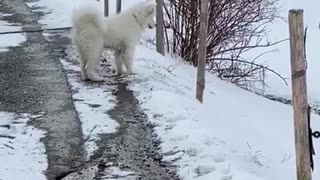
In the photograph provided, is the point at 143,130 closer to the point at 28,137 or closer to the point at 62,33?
the point at 28,137

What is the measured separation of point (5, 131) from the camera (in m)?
6.27

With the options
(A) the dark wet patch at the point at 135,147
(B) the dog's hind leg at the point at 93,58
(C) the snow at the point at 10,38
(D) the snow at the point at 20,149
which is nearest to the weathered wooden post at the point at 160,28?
(B) the dog's hind leg at the point at 93,58

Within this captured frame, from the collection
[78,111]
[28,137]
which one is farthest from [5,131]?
[78,111]

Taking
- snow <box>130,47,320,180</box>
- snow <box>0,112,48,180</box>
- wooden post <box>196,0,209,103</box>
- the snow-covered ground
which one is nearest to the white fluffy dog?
the snow-covered ground

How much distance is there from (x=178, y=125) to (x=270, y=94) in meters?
6.22

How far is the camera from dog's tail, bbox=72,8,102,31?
8094 mm

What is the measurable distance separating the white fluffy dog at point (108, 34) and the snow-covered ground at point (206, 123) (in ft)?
0.93

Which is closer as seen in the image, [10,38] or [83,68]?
[83,68]

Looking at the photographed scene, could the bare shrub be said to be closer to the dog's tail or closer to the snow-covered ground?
the snow-covered ground

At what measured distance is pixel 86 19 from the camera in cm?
813

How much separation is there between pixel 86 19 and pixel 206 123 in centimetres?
→ 253

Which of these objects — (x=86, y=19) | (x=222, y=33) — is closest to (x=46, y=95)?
(x=86, y=19)

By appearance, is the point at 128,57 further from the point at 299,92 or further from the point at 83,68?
the point at 299,92

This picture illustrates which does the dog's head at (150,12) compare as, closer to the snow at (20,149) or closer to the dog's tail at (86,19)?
the dog's tail at (86,19)
